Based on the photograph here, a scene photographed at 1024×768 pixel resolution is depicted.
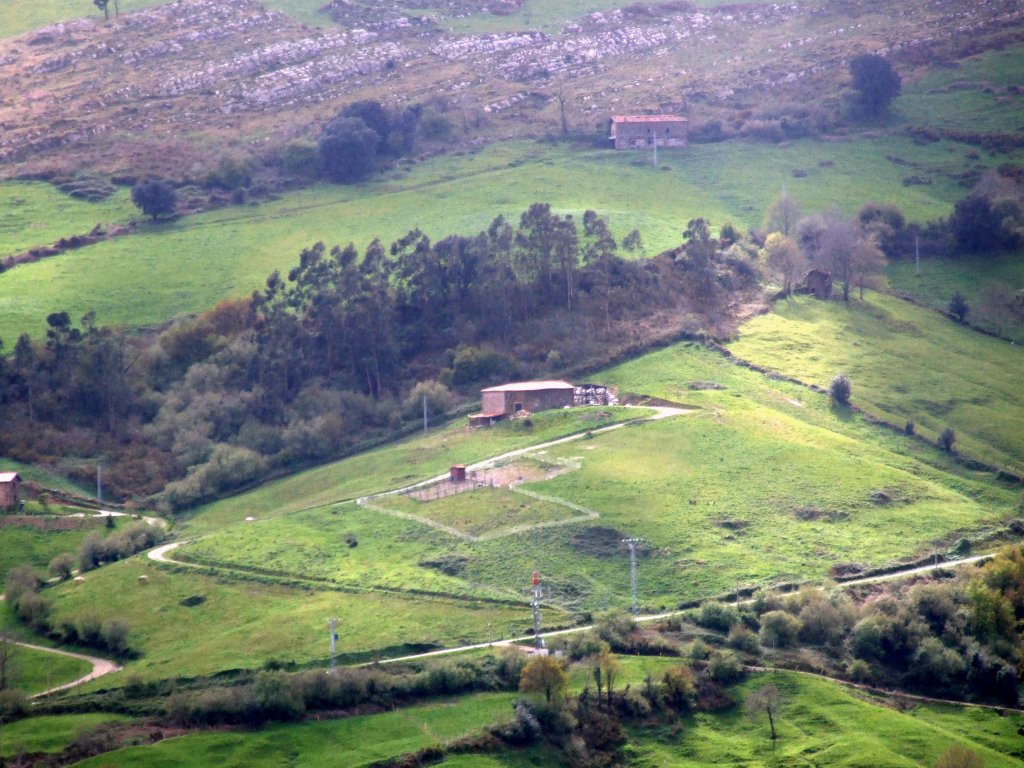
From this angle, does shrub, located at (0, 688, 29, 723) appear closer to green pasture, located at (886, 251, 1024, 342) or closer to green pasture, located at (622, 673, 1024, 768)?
green pasture, located at (622, 673, 1024, 768)

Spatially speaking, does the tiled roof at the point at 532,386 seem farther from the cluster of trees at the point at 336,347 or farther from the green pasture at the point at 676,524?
the green pasture at the point at 676,524

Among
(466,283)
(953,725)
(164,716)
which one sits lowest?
(953,725)

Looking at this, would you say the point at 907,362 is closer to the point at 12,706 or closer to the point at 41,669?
the point at 41,669

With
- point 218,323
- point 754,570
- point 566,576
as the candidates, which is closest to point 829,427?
point 754,570

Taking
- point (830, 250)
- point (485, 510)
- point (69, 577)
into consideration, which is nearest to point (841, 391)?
point (830, 250)

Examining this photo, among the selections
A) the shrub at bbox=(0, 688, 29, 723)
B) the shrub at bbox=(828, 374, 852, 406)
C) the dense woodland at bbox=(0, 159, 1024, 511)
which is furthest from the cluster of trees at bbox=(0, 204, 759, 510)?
the shrub at bbox=(0, 688, 29, 723)

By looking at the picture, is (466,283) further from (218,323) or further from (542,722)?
(542,722)
